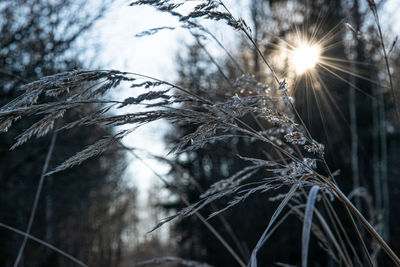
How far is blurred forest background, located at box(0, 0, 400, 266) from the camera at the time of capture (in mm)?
4723

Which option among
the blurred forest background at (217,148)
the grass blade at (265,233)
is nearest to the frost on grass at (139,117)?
the grass blade at (265,233)

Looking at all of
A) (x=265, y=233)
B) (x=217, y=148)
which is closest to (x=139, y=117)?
(x=265, y=233)

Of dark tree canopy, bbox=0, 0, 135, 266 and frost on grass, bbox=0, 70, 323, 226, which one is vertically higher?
dark tree canopy, bbox=0, 0, 135, 266

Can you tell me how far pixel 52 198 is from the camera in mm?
6242

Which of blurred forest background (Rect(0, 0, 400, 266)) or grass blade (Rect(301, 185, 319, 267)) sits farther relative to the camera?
blurred forest background (Rect(0, 0, 400, 266))

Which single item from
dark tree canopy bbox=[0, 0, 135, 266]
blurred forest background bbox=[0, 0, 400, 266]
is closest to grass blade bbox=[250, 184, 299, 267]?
blurred forest background bbox=[0, 0, 400, 266]

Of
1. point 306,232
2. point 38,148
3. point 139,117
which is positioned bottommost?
point 306,232

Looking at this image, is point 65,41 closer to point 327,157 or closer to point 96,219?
point 327,157

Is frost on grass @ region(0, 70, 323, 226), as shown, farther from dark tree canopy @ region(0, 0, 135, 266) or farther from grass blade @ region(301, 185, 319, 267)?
dark tree canopy @ region(0, 0, 135, 266)

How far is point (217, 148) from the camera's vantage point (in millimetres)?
7473

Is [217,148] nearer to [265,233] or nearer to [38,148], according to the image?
[38,148]

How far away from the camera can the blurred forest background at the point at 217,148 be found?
4.72 metres

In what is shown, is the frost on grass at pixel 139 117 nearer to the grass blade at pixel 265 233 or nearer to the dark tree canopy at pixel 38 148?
the grass blade at pixel 265 233

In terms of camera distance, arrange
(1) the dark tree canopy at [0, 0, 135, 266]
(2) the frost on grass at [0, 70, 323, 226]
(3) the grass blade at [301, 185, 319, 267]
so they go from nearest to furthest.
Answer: (3) the grass blade at [301, 185, 319, 267] < (2) the frost on grass at [0, 70, 323, 226] < (1) the dark tree canopy at [0, 0, 135, 266]
